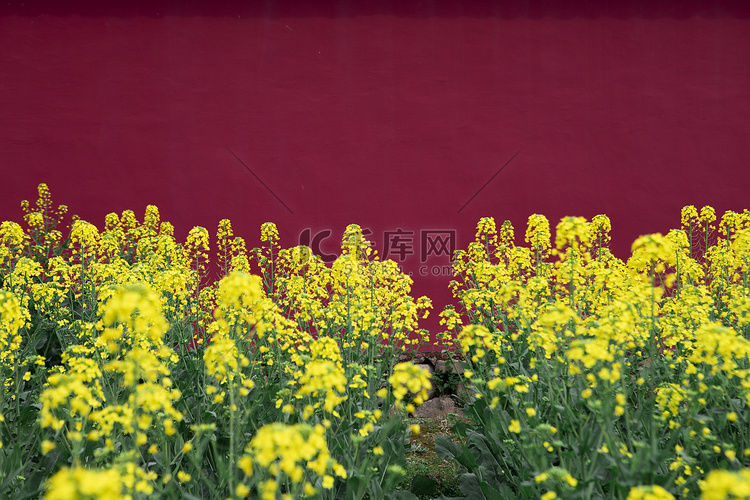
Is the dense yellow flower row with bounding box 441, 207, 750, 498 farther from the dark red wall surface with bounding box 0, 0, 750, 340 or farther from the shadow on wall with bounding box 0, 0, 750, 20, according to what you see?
the shadow on wall with bounding box 0, 0, 750, 20

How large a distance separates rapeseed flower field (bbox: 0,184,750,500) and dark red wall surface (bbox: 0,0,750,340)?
128cm

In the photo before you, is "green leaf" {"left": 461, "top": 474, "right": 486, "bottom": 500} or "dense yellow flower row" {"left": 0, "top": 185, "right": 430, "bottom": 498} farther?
"green leaf" {"left": 461, "top": 474, "right": 486, "bottom": 500}

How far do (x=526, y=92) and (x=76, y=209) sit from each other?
4.32 meters

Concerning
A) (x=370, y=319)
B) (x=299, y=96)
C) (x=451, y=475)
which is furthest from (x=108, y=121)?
(x=451, y=475)

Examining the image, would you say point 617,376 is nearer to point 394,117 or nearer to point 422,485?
point 422,485

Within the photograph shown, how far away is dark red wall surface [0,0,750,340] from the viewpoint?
5.12 m

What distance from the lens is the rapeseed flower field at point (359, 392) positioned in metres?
1.69

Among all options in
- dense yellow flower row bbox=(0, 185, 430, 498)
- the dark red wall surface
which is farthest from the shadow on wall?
dense yellow flower row bbox=(0, 185, 430, 498)

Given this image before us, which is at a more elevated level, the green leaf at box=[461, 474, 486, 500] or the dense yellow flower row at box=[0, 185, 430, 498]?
the dense yellow flower row at box=[0, 185, 430, 498]

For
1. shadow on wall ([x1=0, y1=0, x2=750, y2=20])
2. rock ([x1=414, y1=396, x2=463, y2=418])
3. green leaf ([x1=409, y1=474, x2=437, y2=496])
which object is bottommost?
green leaf ([x1=409, y1=474, x2=437, y2=496])

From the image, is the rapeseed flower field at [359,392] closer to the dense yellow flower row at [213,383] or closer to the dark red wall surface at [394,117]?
the dense yellow flower row at [213,383]

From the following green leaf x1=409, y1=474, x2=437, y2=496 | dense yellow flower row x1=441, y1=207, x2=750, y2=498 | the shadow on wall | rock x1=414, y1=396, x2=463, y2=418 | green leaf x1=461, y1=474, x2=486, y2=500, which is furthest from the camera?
the shadow on wall

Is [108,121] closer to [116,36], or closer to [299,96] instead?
[116,36]

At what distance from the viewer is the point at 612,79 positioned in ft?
16.9
